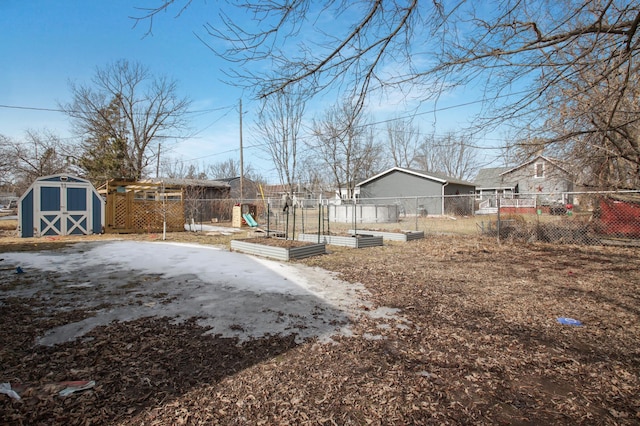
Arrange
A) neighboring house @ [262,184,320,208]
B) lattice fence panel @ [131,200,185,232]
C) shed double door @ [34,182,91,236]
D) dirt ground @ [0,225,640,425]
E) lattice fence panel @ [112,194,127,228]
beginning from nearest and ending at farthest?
dirt ground @ [0,225,640,425] < shed double door @ [34,182,91,236] < lattice fence panel @ [112,194,127,228] < lattice fence panel @ [131,200,185,232] < neighboring house @ [262,184,320,208]

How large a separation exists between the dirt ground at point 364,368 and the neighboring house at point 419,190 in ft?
72.5

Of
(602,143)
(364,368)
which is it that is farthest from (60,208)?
(602,143)

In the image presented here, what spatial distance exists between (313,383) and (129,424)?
128 cm

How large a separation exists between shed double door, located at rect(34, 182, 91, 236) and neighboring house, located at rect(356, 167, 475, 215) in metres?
19.8

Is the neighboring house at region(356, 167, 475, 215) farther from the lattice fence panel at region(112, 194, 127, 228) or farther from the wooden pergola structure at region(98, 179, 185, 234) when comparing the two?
the lattice fence panel at region(112, 194, 127, 228)

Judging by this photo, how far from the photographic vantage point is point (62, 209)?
43.7ft

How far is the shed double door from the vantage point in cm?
1283

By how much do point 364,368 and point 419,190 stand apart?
92.4ft

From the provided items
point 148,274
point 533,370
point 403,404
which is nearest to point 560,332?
point 533,370

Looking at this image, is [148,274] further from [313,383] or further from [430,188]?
[430,188]

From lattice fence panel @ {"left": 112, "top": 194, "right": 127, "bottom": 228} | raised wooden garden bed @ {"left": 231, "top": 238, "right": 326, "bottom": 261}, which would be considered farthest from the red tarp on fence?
lattice fence panel @ {"left": 112, "top": 194, "right": 127, "bottom": 228}

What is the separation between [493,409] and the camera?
90.5 inches

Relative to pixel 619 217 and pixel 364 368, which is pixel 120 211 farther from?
pixel 619 217

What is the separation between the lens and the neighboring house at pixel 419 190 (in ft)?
90.5
